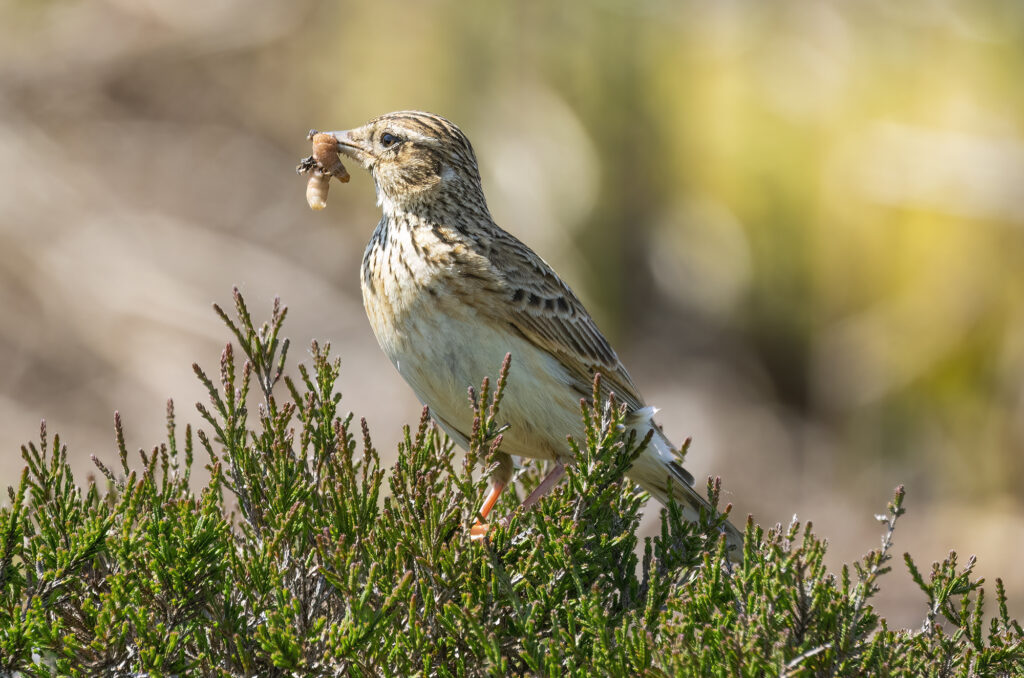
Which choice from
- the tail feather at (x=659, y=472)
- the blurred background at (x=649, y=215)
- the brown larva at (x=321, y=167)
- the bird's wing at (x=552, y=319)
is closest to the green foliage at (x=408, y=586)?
the tail feather at (x=659, y=472)

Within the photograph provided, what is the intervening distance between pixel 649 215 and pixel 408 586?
6629mm

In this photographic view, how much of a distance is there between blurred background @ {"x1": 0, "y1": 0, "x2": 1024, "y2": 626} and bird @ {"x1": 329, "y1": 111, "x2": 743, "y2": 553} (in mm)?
4054

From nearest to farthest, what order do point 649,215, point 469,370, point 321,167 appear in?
point 469,370 → point 321,167 → point 649,215

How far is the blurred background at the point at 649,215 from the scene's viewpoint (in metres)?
7.95

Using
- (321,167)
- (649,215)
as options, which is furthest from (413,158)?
(649,215)

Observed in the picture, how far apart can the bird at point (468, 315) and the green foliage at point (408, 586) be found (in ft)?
2.45

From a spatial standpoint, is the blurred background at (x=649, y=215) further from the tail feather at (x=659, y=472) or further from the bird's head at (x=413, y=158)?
the bird's head at (x=413, y=158)

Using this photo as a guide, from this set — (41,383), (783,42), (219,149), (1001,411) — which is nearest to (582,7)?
(783,42)

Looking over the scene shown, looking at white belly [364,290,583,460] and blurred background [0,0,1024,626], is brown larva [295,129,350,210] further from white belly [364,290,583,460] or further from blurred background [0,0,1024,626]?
blurred background [0,0,1024,626]

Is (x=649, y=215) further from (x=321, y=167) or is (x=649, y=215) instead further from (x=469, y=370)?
(x=469, y=370)

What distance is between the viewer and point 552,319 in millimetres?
4098

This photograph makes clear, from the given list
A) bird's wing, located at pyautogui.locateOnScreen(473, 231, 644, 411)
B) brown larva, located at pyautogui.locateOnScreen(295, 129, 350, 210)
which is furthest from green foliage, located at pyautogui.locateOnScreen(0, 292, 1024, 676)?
brown larva, located at pyautogui.locateOnScreen(295, 129, 350, 210)

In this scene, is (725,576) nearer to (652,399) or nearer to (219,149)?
(652,399)

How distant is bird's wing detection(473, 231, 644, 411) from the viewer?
396 cm
